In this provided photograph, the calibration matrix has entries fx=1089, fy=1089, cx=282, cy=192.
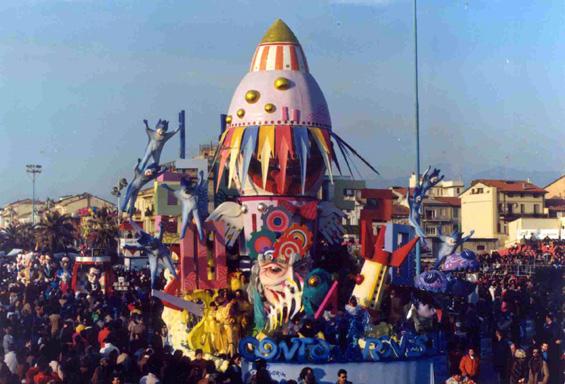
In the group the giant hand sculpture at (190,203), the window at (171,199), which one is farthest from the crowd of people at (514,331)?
the window at (171,199)

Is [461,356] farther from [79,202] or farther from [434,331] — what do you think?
[79,202]

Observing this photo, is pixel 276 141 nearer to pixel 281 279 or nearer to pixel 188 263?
pixel 188 263

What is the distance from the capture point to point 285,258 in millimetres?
22000

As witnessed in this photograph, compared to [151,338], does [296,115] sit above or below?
above

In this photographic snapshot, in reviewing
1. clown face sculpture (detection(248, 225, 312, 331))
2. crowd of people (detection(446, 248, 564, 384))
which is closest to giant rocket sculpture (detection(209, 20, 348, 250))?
clown face sculpture (detection(248, 225, 312, 331))

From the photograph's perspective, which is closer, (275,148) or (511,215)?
(275,148)

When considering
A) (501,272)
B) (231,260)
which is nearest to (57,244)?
(501,272)

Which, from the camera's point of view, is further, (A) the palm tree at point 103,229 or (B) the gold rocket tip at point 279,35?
(A) the palm tree at point 103,229

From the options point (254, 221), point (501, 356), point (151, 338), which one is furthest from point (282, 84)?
point (501, 356)

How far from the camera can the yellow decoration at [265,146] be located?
2498 centimetres

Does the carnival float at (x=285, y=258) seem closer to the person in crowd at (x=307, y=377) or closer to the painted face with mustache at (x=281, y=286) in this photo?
the painted face with mustache at (x=281, y=286)

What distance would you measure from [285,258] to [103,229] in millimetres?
45088

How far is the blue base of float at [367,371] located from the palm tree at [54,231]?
55.5 m

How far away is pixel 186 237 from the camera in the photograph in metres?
24.5
